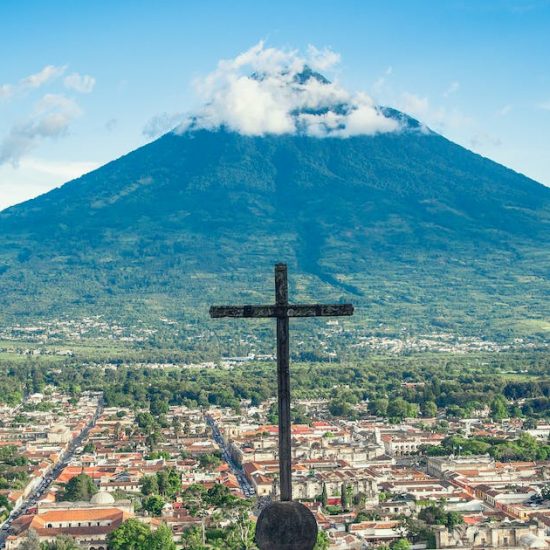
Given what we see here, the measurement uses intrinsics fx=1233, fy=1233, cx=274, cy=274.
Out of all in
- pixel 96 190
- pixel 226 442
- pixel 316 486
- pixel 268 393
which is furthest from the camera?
pixel 96 190

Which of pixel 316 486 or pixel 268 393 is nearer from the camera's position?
pixel 316 486

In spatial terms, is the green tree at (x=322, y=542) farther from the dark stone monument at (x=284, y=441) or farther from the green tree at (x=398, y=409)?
the green tree at (x=398, y=409)

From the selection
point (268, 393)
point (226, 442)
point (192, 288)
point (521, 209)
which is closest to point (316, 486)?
point (226, 442)

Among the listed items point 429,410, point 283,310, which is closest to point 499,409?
point 429,410

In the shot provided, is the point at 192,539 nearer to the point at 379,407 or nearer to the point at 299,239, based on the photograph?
the point at 379,407

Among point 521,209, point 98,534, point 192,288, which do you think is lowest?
point 98,534

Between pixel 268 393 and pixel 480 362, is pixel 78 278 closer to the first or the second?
pixel 480 362

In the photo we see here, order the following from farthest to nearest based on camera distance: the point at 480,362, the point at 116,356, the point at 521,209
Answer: the point at 521,209 < the point at 116,356 < the point at 480,362
